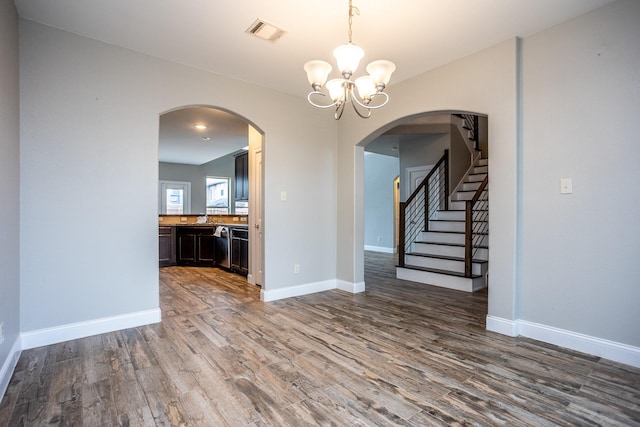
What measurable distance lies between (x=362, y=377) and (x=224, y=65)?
317cm

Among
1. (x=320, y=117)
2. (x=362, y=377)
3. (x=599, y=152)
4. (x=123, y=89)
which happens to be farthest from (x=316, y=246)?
(x=599, y=152)

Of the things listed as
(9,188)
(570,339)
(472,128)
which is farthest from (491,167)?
(472,128)

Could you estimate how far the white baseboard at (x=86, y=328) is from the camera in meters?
2.57

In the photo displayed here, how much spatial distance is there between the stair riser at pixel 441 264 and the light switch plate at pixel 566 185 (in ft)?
7.09

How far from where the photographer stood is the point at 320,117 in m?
4.47

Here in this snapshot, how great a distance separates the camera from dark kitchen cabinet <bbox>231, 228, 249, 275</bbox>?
5.28m

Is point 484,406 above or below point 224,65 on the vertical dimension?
below

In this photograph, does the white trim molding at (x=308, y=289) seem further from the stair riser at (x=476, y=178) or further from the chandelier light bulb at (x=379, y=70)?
the stair riser at (x=476, y=178)

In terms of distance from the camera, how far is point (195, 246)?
648 cm

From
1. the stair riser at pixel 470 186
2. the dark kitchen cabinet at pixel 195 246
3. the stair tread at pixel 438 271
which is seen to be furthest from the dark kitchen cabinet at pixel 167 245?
the stair riser at pixel 470 186

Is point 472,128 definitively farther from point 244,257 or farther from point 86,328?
point 86,328

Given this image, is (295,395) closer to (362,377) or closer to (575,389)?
(362,377)

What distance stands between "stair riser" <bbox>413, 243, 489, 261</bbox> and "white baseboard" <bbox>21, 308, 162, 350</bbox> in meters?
4.00

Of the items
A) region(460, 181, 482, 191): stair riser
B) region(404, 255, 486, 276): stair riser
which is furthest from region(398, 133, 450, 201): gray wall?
region(404, 255, 486, 276): stair riser
